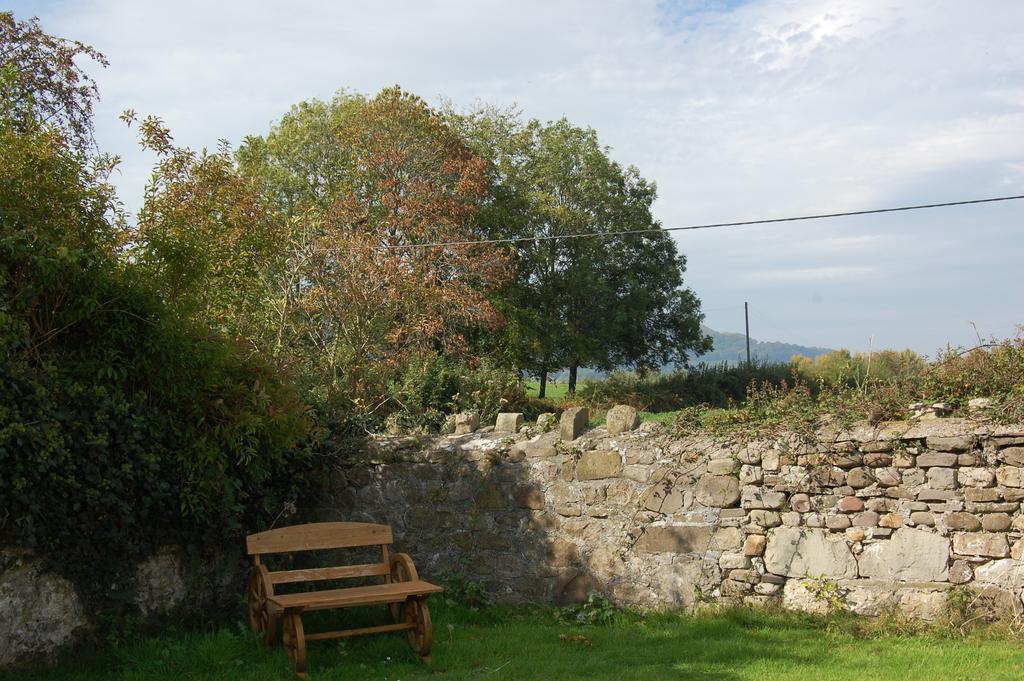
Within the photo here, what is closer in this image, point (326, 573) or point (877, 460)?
point (877, 460)

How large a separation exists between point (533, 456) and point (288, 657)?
2.72 meters

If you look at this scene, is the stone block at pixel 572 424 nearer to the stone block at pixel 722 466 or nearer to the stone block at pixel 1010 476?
the stone block at pixel 722 466

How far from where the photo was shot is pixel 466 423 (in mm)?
8188

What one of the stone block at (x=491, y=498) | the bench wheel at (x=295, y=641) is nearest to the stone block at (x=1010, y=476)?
the stone block at (x=491, y=498)

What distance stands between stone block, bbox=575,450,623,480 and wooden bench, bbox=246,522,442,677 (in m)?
1.69

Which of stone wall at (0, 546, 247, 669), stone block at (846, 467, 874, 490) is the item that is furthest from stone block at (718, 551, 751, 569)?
stone wall at (0, 546, 247, 669)

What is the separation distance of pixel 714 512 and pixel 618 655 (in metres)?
1.47

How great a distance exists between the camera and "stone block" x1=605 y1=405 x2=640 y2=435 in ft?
23.9

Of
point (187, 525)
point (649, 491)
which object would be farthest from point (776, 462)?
point (187, 525)

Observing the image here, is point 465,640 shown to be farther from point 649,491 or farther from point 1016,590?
point 1016,590

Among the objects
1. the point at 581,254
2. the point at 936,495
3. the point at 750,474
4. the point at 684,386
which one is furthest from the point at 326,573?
the point at 581,254

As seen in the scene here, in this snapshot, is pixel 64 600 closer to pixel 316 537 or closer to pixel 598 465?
pixel 316 537

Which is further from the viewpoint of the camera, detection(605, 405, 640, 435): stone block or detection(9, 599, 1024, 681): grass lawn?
detection(605, 405, 640, 435): stone block

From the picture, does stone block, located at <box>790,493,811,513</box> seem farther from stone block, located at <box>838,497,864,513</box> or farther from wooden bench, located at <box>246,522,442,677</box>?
wooden bench, located at <box>246,522,442,677</box>
